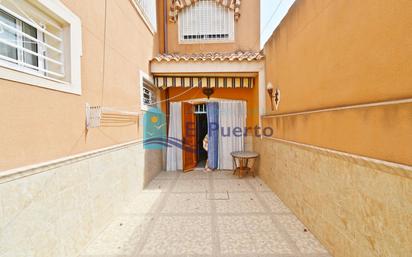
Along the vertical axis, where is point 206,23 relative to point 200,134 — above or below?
above

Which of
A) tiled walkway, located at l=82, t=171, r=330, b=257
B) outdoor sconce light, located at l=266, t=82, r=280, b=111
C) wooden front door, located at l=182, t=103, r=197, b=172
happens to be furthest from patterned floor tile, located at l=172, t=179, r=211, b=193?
outdoor sconce light, located at l=266, t=82, r=280, b=111

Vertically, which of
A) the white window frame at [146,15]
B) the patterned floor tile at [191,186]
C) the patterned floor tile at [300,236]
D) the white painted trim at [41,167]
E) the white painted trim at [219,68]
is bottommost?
the patterned floor tile at [300,236]

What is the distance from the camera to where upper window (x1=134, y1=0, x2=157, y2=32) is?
289 inches

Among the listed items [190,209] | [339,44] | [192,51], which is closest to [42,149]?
[190,209]

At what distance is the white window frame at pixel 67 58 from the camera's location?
2827 mm

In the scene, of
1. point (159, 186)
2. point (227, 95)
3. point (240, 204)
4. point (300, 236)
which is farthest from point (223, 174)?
point (300, 236)

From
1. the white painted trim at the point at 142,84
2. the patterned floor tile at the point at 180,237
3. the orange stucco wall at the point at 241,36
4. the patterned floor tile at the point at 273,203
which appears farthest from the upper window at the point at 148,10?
the patterned floor tile at the point at 273,203

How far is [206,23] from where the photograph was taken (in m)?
10.8

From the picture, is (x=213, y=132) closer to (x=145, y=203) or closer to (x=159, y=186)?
(x=159, y=186)

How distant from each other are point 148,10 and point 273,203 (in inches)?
345

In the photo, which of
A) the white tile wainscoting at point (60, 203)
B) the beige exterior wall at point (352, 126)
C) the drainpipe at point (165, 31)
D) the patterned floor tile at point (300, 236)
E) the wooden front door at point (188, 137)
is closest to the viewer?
Answer: the beige exterior wall at point (352, 126)

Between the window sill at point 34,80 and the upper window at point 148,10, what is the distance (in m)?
4.89

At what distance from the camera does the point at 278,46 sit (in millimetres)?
6738

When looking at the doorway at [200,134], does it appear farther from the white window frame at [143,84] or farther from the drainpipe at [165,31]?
the white window frame at [143,84]
